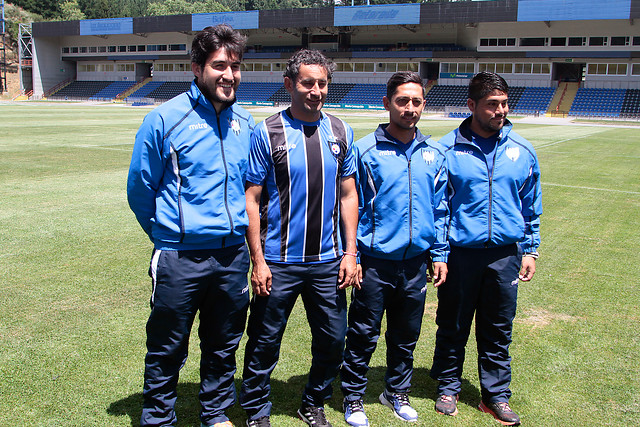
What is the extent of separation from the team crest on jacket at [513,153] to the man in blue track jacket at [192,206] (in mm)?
1746

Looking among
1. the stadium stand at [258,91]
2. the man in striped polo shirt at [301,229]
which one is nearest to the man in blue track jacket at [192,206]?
the man in striped polo shirt at [301,229]

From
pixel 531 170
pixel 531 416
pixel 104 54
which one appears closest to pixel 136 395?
pixel 531 416

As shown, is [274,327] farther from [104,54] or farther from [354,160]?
[104,54]

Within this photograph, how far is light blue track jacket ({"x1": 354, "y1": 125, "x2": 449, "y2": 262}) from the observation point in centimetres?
346

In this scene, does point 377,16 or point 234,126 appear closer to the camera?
point 234,126

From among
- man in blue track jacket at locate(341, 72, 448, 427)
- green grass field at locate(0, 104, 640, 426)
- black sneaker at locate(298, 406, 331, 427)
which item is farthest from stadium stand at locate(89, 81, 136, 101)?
black sneaker at locate(298, 406, 331, 427)

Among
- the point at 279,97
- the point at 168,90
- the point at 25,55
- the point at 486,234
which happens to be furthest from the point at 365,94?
the point at 486,234

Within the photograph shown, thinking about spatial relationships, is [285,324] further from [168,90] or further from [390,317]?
[168,90]

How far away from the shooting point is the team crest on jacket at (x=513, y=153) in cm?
366

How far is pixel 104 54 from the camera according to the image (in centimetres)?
7494

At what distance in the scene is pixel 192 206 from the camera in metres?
3.04

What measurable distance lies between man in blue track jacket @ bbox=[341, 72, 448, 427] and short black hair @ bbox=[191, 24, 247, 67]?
98 centimetres

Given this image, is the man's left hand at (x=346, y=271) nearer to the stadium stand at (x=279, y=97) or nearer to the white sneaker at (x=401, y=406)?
the white sneaker at (x=401, y=406)

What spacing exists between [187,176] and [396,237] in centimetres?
131
